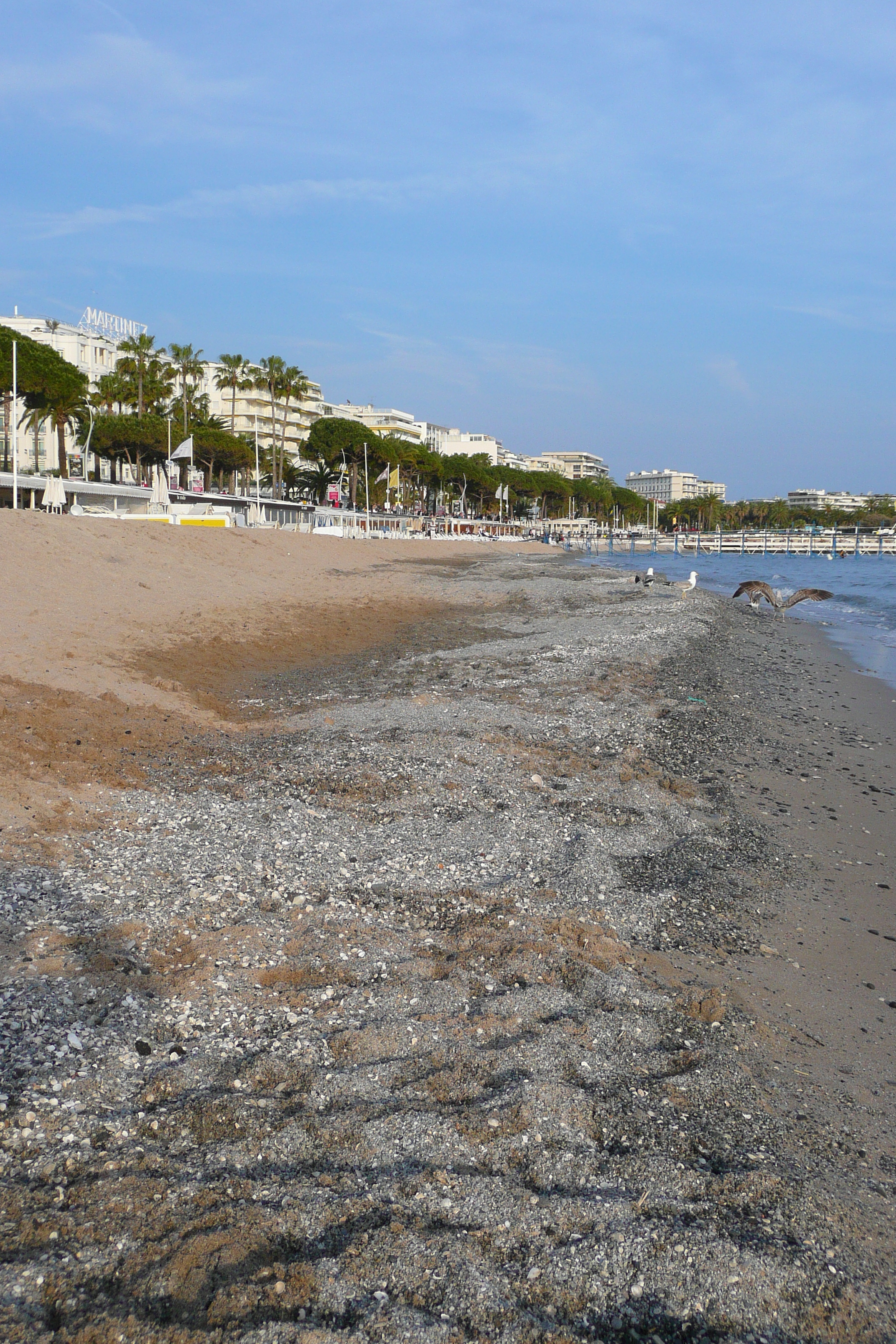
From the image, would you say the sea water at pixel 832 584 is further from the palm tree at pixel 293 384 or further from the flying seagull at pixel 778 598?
the palm tree at pixel 293 384

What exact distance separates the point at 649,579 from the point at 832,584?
59.1 ft

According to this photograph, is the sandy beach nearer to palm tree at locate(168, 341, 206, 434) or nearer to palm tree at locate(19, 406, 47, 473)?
palm tree at locate(19, 406, 47, 473)

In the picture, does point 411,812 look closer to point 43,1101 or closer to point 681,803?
point 681,803

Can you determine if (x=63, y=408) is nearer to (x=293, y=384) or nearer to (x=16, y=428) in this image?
(x=16, y=428)

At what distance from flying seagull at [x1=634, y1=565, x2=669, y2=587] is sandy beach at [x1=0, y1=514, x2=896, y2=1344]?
26.3 metres

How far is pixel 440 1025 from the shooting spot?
14.1 ft

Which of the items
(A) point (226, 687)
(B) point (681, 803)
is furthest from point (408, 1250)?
(A) point (226, 687)

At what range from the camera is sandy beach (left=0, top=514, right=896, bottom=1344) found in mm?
2766

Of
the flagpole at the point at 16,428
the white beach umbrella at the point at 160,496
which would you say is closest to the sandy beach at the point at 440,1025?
the flagpole at the point at 16,428

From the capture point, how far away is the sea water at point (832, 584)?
21219mm

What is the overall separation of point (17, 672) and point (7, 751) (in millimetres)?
3302

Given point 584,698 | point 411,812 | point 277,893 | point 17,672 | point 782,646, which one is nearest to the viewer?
point 277,893

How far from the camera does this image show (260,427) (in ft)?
408

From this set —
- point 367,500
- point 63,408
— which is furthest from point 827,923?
point 367,500
